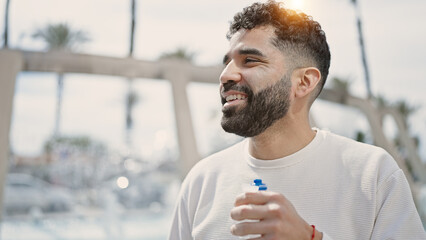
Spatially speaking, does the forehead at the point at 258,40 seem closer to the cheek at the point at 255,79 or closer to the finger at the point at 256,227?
the cheek at the point at 255,79

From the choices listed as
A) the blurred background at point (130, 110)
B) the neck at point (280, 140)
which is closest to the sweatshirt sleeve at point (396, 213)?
the neck at point (280, 140)

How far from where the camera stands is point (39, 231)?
1094cm

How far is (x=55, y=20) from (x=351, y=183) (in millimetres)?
18838

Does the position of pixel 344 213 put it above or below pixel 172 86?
below

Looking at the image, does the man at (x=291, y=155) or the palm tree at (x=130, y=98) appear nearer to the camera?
the man at (x=291, y=155)

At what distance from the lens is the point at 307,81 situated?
127 centimetres

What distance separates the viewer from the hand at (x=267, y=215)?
0.82 m

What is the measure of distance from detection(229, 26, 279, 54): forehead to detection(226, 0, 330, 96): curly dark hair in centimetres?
1

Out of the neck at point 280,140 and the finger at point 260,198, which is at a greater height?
the neck at point 280,140

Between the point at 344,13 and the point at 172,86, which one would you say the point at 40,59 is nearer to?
the point at 172,86

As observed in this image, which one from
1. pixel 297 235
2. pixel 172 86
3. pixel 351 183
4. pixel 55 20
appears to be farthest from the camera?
pixel 55 20

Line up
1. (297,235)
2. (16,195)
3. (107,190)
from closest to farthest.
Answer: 1. (297,235)
2. (16,195)
3. (107,190)

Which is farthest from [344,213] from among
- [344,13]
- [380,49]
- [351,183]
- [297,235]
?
[380,49]

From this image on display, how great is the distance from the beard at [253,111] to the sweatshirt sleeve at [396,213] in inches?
12.2
